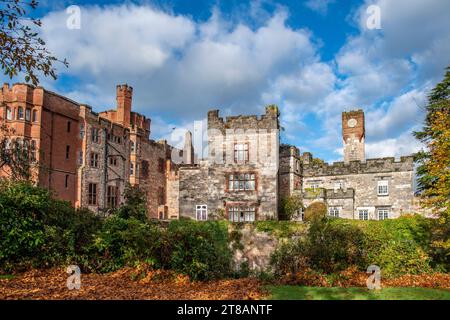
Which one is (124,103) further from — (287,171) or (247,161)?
(287,171)

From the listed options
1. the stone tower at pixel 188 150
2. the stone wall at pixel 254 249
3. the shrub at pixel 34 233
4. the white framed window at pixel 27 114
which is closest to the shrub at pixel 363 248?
the stone wall at pixel 254 249

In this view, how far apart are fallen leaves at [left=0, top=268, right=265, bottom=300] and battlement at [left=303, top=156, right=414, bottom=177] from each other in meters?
31.8

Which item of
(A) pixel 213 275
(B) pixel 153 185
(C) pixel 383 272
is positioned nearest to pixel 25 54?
(A) pixel 213 275

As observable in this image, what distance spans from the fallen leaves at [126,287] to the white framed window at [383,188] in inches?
1230

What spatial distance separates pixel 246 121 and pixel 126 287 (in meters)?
25.3

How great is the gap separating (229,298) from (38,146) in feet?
92.5

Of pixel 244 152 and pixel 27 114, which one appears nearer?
pixel 27 114

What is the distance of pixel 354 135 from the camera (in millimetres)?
45250

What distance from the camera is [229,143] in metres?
35.2

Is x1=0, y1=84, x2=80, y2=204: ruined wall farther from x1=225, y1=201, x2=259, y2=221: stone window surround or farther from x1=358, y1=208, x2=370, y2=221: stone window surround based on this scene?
x1=358, y1=208, x2=370, y2=221: stone window surround

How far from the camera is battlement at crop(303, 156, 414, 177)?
39.8m

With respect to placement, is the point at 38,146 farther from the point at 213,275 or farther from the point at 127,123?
the point at 213,275

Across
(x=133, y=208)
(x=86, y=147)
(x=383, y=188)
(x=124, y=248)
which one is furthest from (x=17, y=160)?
(x=383, y=188)

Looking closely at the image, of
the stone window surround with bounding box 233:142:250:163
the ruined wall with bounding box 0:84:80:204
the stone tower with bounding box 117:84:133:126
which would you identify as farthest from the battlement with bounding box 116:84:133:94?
the stone window surround with bounding box 233:142:250:163
